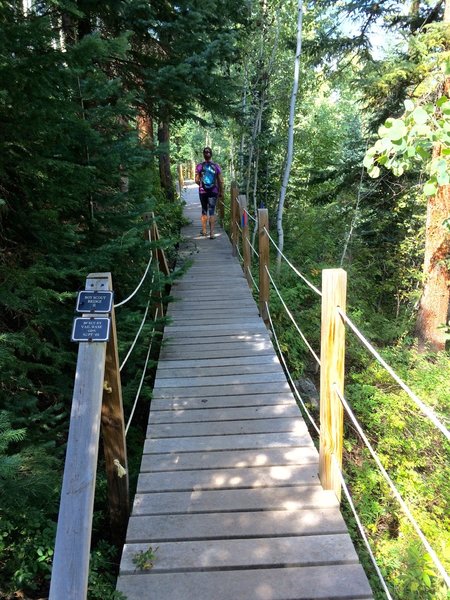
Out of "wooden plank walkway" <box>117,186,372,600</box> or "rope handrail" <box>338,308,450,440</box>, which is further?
"wooden plank walkway" <box>117,186,372,600</box>

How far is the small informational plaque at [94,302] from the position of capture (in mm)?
2012

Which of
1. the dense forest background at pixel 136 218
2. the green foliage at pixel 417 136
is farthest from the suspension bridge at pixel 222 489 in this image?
the green foliage at pixel 417 136

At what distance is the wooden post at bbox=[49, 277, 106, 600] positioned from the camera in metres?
1.34

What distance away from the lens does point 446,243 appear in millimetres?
7340

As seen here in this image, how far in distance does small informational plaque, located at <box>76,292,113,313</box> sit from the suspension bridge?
0.04 meters

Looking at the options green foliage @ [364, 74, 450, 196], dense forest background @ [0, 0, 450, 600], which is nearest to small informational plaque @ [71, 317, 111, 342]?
dense forest background @ [0, 0, 450, 600]

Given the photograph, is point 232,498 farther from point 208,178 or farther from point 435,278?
point 208,178

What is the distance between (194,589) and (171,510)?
1.76 feet

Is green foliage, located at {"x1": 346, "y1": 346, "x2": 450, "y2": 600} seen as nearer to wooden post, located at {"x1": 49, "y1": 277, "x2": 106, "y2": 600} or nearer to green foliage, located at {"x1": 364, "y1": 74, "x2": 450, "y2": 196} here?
wooden post, located at {"x1": 49, "y1": 277, "x2": 106, "y2": 600}

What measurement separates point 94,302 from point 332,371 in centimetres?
136

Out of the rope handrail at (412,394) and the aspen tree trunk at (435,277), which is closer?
the rope handrail at (412,394)

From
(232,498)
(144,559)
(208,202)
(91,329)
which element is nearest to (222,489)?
(232,498)

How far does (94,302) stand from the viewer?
6.68 feet

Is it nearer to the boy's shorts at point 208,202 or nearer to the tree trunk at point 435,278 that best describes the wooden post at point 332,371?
the tree trunk at point 435,278
